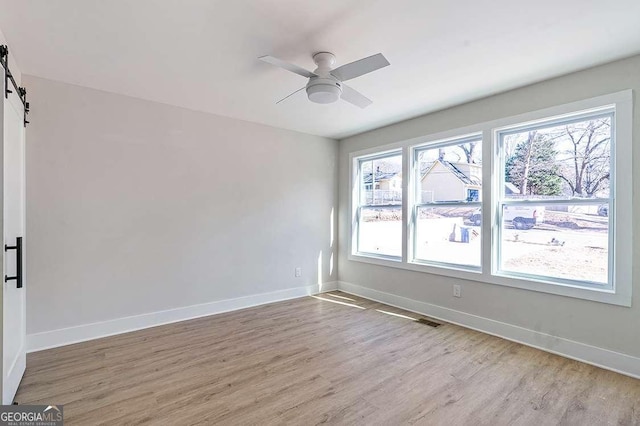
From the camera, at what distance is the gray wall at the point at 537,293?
2.55 m

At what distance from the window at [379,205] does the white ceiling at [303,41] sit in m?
1.50

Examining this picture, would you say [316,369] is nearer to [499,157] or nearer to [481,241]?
[481,241]

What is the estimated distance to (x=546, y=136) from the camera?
10.2 ft

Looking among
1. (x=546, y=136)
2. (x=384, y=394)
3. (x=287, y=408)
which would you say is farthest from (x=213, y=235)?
(x=546, y=136)

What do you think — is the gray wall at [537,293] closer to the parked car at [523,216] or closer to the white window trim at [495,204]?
the white window trim at [495,204]

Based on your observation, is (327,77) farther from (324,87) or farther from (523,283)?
(523,283)

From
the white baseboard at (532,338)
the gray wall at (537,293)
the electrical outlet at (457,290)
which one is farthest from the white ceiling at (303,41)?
the white baseboard at (532,338)

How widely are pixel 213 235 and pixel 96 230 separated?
124cm

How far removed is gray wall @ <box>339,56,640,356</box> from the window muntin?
19 centimetres

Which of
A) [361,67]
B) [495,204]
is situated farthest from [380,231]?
[361,67]

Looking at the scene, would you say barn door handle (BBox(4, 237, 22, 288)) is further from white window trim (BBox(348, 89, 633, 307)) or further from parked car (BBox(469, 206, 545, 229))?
parked car (BBox(469, 206, 545, 229))

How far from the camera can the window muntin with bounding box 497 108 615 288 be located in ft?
9.04

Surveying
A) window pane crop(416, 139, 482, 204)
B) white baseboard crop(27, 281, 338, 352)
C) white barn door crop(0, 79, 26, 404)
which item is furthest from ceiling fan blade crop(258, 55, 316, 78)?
white baseboard crop(27, 281, 338, 352)

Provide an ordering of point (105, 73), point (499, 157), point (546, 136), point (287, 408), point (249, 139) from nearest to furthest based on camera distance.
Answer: point (287, 408) < point (105, 73) < point (546, 136) < point (499, 157) < point (249, 139)
